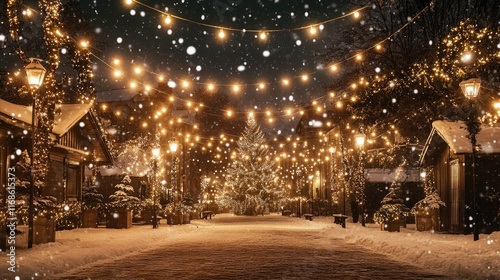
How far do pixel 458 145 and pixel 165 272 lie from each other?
14.0m

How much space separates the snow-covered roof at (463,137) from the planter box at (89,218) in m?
17.2

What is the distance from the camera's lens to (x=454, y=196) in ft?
79.4

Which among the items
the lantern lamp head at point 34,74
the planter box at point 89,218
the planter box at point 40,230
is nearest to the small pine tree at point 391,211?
the planter box at point 89,218

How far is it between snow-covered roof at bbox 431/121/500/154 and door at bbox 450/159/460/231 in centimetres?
172

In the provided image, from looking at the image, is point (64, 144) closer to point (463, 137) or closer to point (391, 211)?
point (391, 211)

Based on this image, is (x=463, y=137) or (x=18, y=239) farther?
(x=463, y=137)

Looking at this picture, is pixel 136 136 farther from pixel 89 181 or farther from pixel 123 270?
pixel 123 270

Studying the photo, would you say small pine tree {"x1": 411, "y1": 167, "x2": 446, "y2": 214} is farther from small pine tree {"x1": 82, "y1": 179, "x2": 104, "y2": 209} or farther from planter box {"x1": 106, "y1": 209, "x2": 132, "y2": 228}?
small pine tree {"x1": 82, "y1": 179, "x2": 104, "y2": 209}

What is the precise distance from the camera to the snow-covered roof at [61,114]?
19453mm

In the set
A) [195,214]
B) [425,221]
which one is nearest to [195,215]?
[195,214]

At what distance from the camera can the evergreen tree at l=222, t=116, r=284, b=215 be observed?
60406 millimetres

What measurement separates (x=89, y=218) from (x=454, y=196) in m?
17.7

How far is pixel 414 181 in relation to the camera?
38469mm

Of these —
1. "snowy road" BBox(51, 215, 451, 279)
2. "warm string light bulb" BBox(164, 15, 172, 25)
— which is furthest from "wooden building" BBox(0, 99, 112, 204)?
"snowy road" BBox(51, 215, 451, 279)
